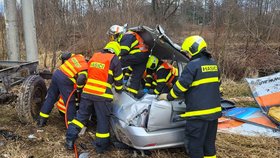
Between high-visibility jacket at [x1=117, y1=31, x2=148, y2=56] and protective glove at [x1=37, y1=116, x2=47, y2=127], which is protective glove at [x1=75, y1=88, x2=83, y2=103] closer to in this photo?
protective glove at [x1=37, y1=116, x2=47, y2=127]

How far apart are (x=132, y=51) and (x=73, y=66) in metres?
1.19

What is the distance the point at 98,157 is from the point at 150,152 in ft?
2.49

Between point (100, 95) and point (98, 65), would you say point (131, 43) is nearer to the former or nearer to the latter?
point (98, 65)

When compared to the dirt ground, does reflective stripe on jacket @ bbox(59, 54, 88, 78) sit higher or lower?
higher

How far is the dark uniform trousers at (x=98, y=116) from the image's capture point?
4.79m

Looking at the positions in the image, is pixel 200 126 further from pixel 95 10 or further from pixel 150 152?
pixel 95 10

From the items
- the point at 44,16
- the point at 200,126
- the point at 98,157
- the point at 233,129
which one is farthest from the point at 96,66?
the point at 44,16

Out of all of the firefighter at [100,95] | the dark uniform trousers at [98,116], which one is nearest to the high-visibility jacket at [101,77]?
the firefighter at [100,95]

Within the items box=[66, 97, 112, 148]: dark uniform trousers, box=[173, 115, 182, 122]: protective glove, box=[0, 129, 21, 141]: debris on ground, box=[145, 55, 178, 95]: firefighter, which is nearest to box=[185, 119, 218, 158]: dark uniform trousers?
box=[173, 115, 182, 122]: protective glove

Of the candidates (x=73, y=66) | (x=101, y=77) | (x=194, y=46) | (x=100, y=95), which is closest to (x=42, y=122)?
(x=73, y=66)

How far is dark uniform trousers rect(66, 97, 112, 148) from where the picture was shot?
4.79m

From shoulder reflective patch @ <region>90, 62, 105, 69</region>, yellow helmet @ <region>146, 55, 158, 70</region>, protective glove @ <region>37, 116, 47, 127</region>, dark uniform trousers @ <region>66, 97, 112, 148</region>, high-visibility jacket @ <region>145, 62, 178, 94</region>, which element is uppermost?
shoulder reflective patch @ <region>90, 62, 105, 69</region>

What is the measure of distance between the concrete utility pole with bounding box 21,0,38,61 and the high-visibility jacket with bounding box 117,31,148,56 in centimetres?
346

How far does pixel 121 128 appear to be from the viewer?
15.0 feet
